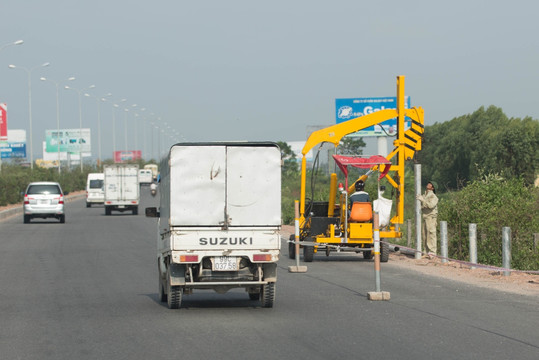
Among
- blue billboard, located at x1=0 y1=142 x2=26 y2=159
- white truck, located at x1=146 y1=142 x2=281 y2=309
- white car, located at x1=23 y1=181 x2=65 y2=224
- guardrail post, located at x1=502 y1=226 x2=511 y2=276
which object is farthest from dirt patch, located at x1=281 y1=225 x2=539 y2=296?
blue billboard, located at x1=0 y1=142 x2=26 y2=159

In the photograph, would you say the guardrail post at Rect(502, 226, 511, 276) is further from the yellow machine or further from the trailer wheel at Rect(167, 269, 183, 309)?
the trailer wheel at Rect(167, 269, 183, 309)

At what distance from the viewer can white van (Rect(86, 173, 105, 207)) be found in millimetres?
62316

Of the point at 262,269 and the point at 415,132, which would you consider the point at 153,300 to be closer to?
the point at 262,269

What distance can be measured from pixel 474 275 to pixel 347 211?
389cm

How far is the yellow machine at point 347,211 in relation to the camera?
21797 millimetres

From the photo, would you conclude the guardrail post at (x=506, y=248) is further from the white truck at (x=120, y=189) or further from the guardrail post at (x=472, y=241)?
the white truck at (x=120, y=189)

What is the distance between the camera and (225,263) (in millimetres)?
12812

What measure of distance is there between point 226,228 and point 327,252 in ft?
37.0

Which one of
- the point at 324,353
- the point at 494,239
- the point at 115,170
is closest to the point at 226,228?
the point at 324,353

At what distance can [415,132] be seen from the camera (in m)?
24.2

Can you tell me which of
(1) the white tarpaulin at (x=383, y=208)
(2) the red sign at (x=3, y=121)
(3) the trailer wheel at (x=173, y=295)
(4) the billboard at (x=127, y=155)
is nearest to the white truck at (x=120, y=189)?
(2) the red sign at (x=3, y=121)

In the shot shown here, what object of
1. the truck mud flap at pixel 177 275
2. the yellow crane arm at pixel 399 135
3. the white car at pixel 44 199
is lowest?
the truck mud flap at pixel 177 275

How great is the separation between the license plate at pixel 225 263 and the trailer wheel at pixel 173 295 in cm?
71

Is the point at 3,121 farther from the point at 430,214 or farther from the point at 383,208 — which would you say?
the point at 383,208
